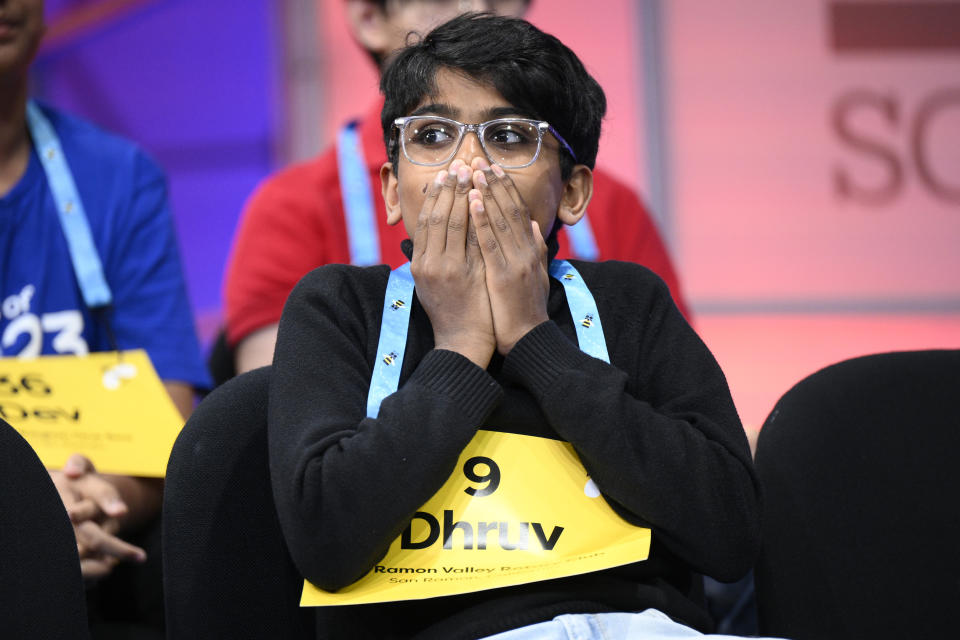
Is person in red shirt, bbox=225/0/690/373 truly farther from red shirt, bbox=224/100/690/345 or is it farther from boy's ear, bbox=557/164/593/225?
boy's ear, bbox=557/164/593/225

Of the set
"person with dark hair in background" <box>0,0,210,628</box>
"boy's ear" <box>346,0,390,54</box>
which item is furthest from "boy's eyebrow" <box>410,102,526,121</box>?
"boy's ear" <box>346,0,390,54</box>

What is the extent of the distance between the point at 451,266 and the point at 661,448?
345mm

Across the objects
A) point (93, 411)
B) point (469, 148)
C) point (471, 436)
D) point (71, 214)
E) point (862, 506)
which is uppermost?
point (469, 148)

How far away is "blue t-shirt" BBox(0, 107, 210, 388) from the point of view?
6.42ft

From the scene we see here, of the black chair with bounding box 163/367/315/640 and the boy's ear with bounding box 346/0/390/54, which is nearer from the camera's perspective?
the black chair with bounding box 163/367/315/640

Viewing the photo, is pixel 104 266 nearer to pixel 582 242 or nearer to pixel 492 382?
pixel 582 242

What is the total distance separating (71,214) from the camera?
6.63ft

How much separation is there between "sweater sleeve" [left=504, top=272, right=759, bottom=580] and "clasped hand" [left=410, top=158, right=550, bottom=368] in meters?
0.04

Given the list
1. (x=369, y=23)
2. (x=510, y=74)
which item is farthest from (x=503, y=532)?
(x=369, y=23)

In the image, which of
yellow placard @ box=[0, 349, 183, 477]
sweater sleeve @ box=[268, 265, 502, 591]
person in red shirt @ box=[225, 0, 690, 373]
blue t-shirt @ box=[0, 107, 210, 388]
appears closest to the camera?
sweater sleeve @ box=[268, 265, 502, 591]

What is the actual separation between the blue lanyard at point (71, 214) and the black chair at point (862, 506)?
1.22 m

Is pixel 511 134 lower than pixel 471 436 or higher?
higher

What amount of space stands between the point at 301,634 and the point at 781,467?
714mm

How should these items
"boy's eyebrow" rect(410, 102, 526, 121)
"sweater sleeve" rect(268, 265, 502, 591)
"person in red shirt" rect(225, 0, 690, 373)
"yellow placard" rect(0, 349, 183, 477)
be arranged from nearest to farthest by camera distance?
"sweater sleeve" rect(268, 265, 502, 591) → "boy's eyebrow" rect(410, 102, 526, 121) → "yellow placard" rect(0, 349, 183, 477) → "person in red shirt" rect(225, 0, 690, 373)
